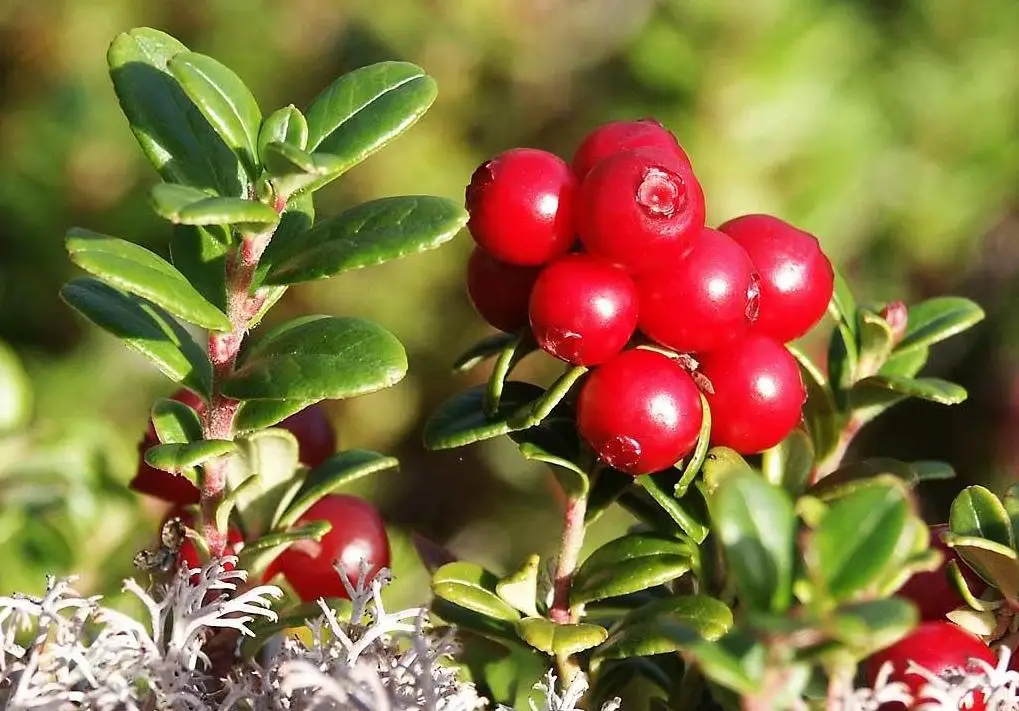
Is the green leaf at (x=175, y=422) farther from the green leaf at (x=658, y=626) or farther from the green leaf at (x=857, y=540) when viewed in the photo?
the green leaf at (x=857, y=540)

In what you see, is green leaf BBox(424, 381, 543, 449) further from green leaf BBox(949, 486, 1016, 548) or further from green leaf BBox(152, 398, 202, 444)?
green leaf BBox(949, 486, 1016, 548)

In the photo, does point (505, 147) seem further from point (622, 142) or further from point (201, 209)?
point (201, 209)

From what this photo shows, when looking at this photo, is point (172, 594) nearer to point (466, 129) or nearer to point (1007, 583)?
Result: point (1007, 583)

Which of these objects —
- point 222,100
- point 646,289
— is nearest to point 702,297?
point 646,289

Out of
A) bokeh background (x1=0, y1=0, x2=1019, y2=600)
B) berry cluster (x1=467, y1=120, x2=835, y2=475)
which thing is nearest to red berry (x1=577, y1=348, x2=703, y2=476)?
berry cluster (x1=467, y1=120, x2=835, y2=475)

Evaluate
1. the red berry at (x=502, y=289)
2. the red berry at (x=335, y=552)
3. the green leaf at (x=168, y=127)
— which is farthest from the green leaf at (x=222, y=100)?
the red berry at (x=335, y=552)
